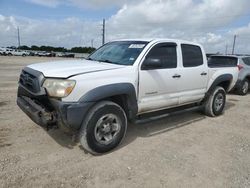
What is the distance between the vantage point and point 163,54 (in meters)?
4.69

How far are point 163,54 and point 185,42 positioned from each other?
0.90 metres

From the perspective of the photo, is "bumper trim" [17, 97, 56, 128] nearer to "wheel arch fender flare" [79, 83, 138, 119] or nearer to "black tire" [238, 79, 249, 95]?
"wheel arch fender flare" [79, 83, 138, 119]

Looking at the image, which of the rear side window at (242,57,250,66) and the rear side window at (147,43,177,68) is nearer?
the rear side window at (147,43,177,68)

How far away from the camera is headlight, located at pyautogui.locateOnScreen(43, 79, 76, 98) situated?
3.34 m

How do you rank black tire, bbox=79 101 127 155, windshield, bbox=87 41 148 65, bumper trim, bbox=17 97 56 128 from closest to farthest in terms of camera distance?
bumper trim, bbox=17 97 56 128, black tire, bbox=79 101 127 155, windshield, bbox=87 41 148 65

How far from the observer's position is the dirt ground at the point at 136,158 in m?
3.17

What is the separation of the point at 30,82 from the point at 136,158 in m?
2.09

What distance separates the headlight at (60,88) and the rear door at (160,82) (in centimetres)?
131

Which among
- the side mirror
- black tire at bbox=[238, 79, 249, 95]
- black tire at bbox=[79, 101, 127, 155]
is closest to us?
black tire at bbox=[79, 101, 127, 155]

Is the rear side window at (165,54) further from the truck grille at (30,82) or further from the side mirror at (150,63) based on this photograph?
the truck grille at (30,82)

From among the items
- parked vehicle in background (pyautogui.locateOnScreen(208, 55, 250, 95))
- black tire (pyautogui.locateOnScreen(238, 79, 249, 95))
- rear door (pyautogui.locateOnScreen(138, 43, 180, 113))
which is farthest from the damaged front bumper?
black tire (pyautogui.locateOnScreen(238, 79, 249, 95))

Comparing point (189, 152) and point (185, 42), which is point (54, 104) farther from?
point (185, 42)

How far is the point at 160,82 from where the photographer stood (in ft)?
14.7

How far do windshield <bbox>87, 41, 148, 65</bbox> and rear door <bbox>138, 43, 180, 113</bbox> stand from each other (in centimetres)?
23
